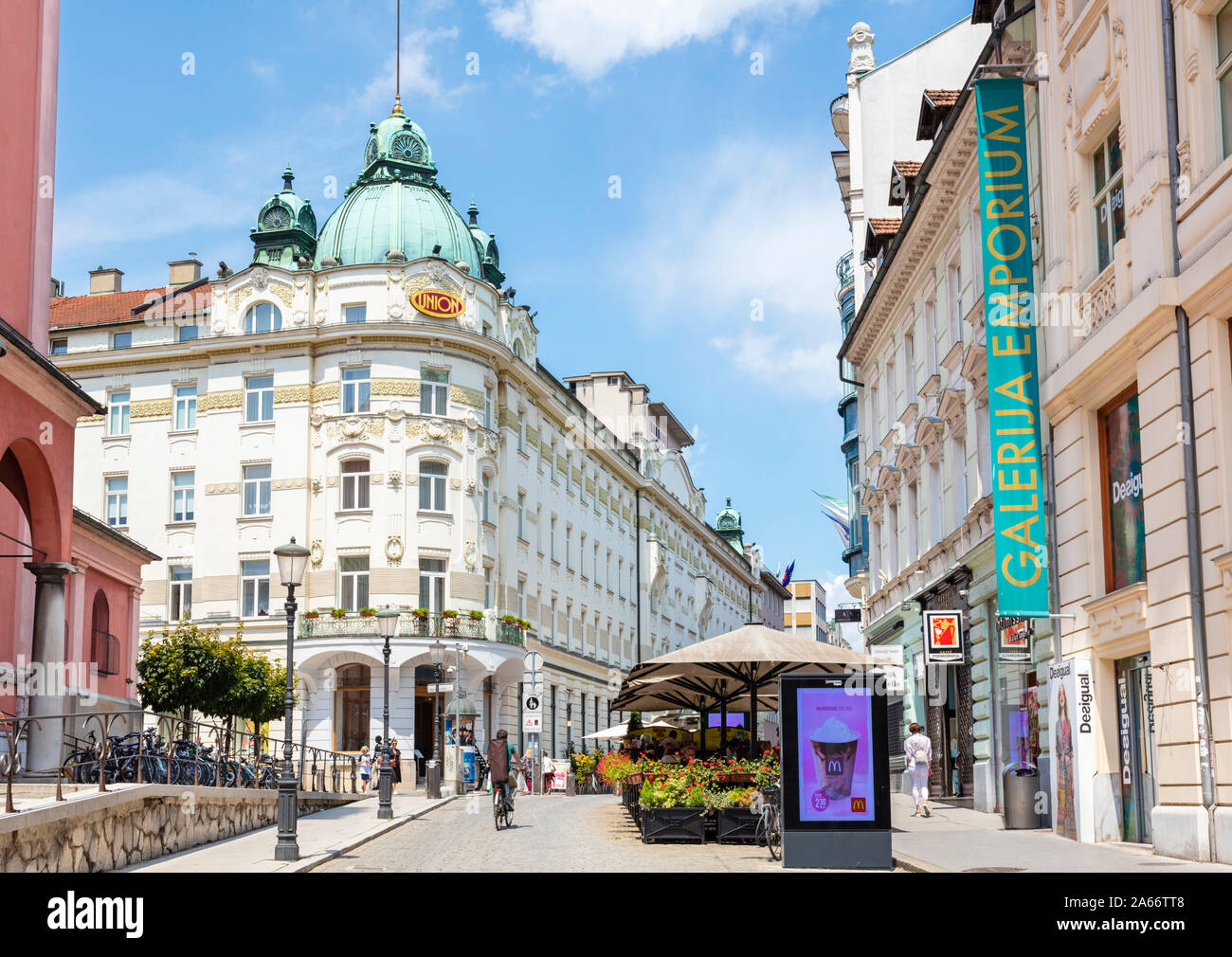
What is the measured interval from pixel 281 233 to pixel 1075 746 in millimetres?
40697

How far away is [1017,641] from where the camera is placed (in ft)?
72.5

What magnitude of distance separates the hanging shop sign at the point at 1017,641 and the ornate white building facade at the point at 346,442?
27823mm

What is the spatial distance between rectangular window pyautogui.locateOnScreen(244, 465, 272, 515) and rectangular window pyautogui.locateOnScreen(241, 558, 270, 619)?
6.05ft

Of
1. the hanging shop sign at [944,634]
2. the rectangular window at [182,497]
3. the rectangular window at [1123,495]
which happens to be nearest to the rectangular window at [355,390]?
the rectangular window at [182,497]

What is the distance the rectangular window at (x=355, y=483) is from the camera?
49.0 metres

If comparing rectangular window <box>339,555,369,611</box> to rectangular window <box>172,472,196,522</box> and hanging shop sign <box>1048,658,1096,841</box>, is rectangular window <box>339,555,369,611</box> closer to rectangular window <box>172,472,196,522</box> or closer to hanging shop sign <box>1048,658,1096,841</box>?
rectangular window <box>172,472,196,522</box>

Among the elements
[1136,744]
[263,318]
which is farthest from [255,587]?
[1136,744]

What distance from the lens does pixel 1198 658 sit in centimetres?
1489

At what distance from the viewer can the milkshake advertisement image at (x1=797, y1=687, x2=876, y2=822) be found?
1527 centimetres

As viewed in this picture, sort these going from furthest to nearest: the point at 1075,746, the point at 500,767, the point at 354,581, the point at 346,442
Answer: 1. the point at 346,442
2. the point at 354,581
3. the point at 500,767
4. the point at 1075,746

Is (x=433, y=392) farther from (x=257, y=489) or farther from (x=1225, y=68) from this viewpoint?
(x=1225, y=68)

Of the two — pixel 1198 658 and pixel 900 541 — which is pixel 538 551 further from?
pixel 1198 658

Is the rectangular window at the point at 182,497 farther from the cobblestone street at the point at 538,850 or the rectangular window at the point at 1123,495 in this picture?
the rectangular window at the point at 1123,495

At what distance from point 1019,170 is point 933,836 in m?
9.77
